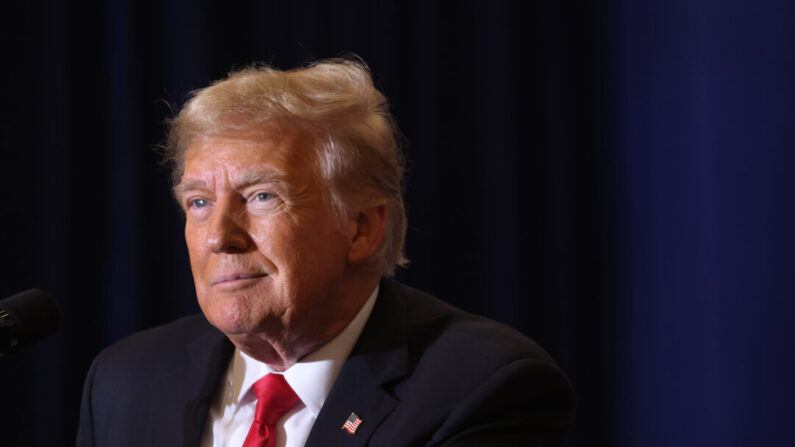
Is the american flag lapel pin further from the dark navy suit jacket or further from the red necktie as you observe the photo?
the red necktie

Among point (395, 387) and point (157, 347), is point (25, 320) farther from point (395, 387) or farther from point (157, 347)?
point (157, 347)

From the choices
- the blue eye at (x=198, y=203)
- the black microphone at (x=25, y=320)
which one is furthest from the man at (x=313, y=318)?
the black microphone at (x=25, y=320)

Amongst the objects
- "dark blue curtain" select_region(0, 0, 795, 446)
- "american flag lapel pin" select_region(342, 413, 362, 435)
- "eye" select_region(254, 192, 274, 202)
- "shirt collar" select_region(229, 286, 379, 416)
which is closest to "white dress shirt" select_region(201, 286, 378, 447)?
"shirt collar" select_region(229, 286, 379, 416)

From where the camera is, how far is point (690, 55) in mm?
2213

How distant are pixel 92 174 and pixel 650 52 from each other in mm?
1810

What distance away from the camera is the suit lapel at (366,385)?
1.38 m

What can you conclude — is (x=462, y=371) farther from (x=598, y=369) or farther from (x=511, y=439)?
(x=598, y=369)

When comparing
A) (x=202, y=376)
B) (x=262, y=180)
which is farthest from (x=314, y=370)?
(x=262, y=180)

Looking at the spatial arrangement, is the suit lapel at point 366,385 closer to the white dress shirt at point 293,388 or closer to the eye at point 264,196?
the white dress shirt at point 293,388

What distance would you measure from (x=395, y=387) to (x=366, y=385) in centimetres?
6

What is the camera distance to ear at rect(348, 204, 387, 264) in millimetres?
1575

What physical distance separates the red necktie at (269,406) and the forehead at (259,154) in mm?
419

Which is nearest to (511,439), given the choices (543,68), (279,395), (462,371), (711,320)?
(462,371)

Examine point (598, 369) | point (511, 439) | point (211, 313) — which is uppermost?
point (211, 313)
